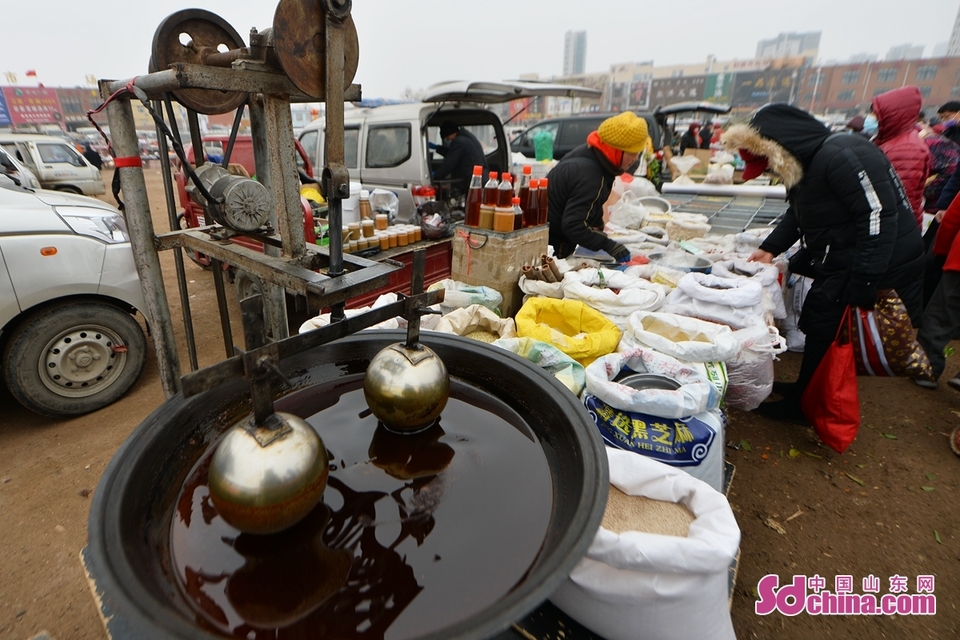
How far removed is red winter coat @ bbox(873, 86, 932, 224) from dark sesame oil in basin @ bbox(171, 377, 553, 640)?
14.0 feet

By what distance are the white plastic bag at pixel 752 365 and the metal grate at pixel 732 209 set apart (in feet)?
9.29

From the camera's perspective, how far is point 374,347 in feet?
6.04

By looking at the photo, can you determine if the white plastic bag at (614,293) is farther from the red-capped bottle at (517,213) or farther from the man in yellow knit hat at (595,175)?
the man in yellow knit hat at (595,175)

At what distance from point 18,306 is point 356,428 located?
9.23 feet

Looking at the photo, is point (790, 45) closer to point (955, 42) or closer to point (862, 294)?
point (955, 42)

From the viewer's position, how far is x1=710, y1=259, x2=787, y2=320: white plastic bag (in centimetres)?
317

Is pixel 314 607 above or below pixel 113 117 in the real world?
below

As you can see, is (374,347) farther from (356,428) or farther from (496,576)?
(496,576)

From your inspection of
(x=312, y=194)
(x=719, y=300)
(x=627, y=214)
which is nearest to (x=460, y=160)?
(x=312, y=194)

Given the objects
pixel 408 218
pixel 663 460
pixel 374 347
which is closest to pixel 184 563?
pixel 374 347

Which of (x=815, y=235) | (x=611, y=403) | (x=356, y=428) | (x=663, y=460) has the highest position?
(x=815, y=235)

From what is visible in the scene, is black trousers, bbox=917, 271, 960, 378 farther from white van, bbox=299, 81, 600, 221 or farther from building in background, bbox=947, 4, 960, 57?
building in background, bbox=947, 4, 960, 57

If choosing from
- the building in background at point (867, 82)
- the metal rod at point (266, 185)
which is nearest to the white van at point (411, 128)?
the metal rod at point (266, 185)

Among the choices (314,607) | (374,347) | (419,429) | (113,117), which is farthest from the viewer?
(374,347)
